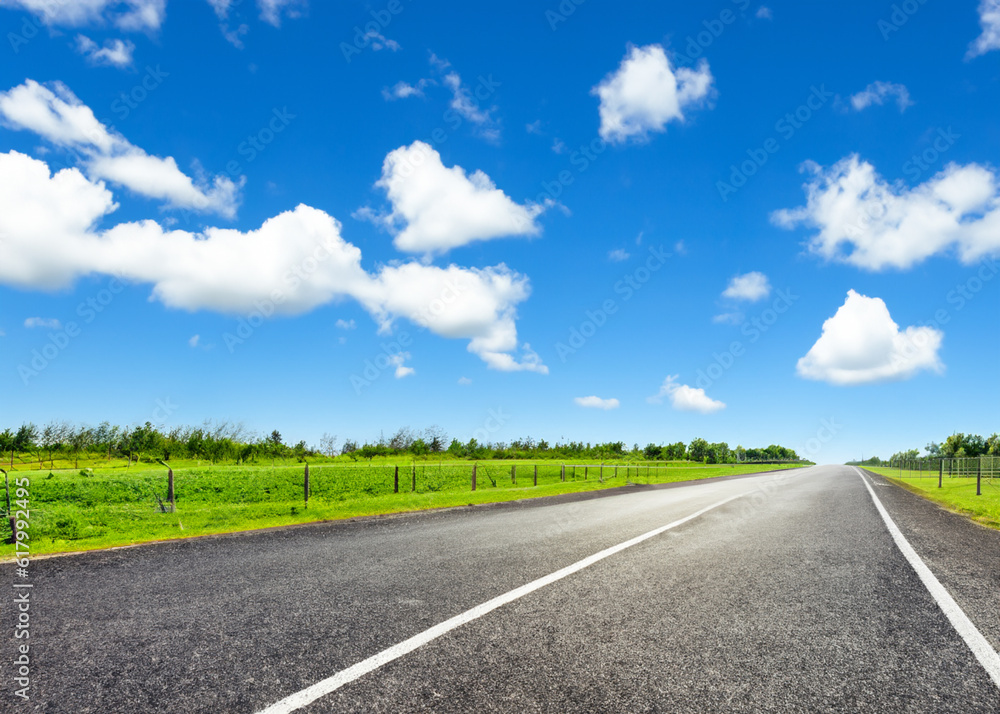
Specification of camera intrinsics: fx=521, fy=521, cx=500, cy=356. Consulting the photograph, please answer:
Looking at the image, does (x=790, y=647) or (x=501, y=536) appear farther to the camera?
(x=501, y=536)

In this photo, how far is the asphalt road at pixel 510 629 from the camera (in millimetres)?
3025

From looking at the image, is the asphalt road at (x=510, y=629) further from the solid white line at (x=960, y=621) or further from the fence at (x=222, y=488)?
the fence at (x=222, y=488)

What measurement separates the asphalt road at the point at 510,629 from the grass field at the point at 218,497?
3.84 metres

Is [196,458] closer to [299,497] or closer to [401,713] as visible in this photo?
[299,497]

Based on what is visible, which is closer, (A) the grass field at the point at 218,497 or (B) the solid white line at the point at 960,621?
(B) the solid white line at the point at 960,621

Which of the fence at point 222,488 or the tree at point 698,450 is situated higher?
the fence at point 222,488

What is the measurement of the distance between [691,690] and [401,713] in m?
1.70

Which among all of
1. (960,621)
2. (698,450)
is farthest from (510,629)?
(698,450)

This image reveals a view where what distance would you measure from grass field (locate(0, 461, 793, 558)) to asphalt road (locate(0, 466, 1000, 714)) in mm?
3841

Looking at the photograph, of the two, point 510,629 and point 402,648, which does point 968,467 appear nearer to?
point 510,629

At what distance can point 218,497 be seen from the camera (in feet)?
129

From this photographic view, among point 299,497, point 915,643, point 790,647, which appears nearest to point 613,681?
point 790,647

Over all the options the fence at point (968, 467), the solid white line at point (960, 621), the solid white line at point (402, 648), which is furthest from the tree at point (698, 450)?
the solid white line at point (402, 648)

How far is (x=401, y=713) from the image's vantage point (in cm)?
273
